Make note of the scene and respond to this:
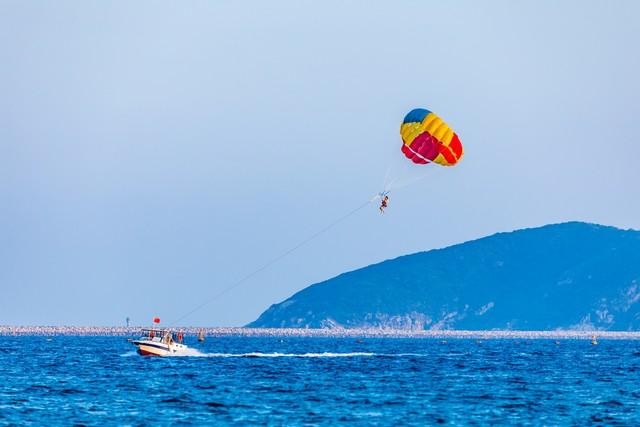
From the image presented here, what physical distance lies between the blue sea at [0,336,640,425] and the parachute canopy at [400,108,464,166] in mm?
16620

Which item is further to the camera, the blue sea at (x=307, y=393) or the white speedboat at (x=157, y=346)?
the white speedboat at (x=157, y=346)

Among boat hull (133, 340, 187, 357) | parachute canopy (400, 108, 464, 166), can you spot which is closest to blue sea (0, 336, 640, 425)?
boat hull (133, 340, 187, 357)

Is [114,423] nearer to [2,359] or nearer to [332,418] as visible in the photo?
[332,418]

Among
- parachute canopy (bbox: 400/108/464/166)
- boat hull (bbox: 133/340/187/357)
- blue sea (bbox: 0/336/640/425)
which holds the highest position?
parachute canopy (bbox: 400/108/464/166)

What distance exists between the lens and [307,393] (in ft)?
301

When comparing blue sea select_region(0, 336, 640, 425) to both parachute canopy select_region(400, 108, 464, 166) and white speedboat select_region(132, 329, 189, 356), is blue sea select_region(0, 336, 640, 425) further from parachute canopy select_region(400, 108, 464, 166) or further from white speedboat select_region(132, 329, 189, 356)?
parachute canopy select_region(400, 108, 464, 166)

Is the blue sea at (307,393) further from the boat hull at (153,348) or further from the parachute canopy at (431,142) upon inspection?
the parachute canopy at (431,142)

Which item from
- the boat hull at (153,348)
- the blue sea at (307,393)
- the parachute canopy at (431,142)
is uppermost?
the parachute canopy at (431,142)

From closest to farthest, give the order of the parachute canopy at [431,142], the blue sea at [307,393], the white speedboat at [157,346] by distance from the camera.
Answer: the blue sea at [307,393] < the parachute canopy at [431,142] < the white speedboat at [157,346]

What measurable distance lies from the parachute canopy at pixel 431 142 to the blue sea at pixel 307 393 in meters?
16.6

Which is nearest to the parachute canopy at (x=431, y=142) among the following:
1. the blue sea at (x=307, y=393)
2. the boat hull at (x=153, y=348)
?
the blue sea at (x=307, y=393)

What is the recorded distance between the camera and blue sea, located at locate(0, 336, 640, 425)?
2977 inches

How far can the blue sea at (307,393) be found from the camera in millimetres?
75625

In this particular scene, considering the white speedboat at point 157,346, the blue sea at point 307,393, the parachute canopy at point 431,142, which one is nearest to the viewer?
the blue sea at point 307,393
